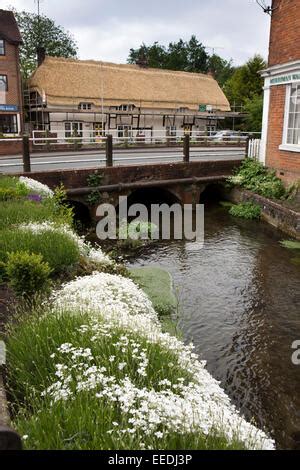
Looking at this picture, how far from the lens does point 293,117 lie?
13734 mm

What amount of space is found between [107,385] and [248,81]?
45.2 meters

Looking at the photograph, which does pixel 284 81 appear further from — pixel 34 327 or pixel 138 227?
pixel 34 327

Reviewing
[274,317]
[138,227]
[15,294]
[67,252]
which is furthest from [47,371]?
[138,227]

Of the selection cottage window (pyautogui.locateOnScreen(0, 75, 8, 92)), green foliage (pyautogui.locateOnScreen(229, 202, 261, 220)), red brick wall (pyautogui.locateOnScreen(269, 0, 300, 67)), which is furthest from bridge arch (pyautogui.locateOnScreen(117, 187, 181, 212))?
cottage window (pyautogui.locateOnScreen(0, 75, 8, 92))

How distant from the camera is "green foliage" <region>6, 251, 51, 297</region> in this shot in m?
4.85

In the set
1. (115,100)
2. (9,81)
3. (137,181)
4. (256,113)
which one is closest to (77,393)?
(137,181)

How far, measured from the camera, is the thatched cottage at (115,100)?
117ft

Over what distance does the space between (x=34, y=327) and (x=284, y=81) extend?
12.6 meters

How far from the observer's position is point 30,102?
38.7 m

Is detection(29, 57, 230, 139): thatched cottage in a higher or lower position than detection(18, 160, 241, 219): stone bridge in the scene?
higher

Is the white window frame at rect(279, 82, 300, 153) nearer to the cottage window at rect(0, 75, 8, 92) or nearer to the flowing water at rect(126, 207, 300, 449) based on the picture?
the flowing water at rect(126, 207, 300, 449)

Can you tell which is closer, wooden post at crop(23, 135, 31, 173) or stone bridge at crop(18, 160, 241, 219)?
wooden post at crop(23, 135, 31, 173)

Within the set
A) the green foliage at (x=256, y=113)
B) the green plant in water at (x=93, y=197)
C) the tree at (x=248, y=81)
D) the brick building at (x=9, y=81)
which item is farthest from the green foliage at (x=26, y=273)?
the tree at (x=248, y=81)

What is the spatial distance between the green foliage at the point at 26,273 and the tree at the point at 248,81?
127ft
